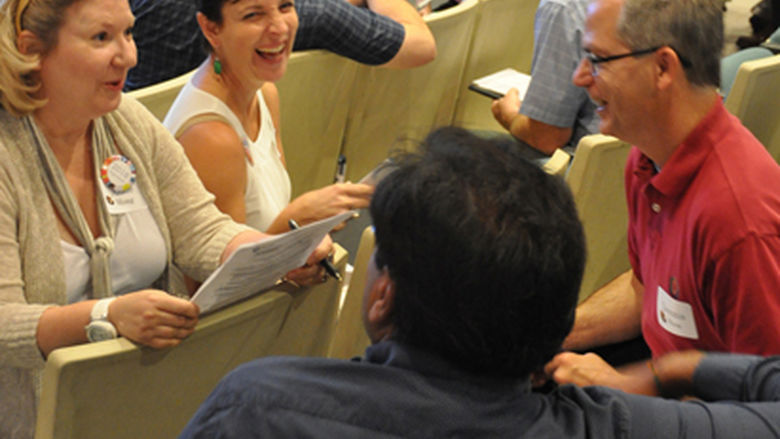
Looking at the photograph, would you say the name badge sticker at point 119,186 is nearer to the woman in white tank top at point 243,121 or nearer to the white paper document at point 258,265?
the woman in white tank top at point 243,121

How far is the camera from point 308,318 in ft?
5.21

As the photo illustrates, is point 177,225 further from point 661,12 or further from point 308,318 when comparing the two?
point 661,12

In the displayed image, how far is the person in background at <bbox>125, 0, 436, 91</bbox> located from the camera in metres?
2.57

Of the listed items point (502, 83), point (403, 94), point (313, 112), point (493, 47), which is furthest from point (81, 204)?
point (493, 47)

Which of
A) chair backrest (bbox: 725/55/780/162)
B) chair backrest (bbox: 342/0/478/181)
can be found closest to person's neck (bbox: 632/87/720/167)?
chair backrest (bbox: 725/55/780/162)

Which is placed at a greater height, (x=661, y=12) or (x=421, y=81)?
(x=661, y=12)

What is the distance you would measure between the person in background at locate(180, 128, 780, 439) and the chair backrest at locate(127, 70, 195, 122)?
55.3 inches

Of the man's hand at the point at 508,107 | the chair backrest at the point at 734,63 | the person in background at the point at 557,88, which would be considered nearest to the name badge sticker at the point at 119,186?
the person in background at the point at 557,88

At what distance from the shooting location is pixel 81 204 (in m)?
1.77

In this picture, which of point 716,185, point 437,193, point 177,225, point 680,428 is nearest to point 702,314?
point 716,185

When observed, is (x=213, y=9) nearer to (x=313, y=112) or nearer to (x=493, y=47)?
(x=313, y=112)

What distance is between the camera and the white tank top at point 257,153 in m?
2.11

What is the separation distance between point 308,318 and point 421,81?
2001 millimetres

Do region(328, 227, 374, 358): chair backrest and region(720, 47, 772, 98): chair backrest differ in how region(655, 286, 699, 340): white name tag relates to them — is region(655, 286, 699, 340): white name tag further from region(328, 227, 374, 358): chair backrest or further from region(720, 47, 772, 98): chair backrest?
region(720, 47, 772, 98): chair backrest
